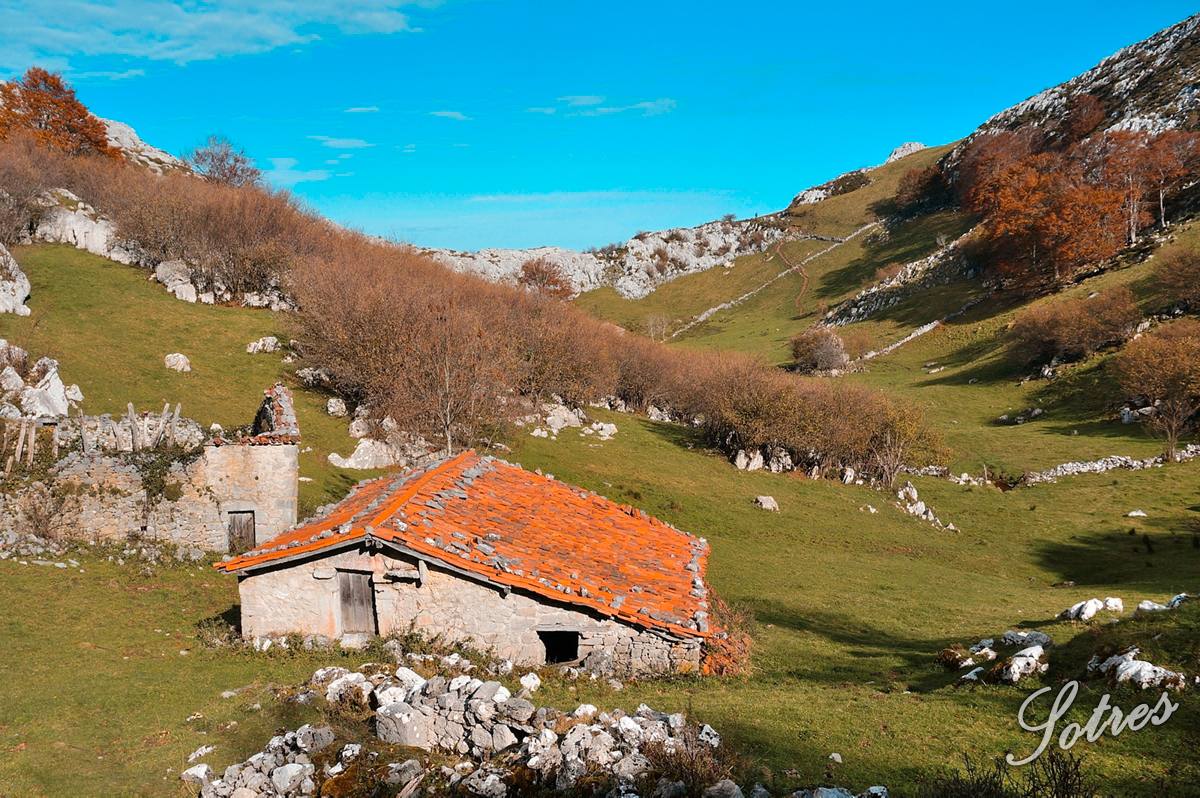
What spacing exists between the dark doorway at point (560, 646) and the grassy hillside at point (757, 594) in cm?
230

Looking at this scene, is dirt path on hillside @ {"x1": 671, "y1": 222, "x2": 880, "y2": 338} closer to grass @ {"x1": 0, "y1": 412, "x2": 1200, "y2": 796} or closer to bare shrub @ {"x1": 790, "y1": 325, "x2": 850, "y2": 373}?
bare shrub @ {"x1": 790, "y1": 325, "x2": 850, "y2": 373}

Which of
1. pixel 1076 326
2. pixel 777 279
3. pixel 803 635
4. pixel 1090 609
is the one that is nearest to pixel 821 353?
pixel 1076 326

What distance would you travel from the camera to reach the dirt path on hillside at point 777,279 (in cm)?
11044

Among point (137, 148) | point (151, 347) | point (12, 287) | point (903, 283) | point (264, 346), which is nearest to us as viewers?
point (12, 287)

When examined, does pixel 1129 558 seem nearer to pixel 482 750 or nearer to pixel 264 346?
pixel 482 750

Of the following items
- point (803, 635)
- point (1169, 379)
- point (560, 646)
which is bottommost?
point (803, 635)

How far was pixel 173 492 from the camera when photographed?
2189 cm

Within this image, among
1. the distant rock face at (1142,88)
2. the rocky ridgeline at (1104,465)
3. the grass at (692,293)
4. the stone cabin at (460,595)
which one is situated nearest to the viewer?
the stone cabin at (460,595)

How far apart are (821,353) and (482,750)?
222 ft

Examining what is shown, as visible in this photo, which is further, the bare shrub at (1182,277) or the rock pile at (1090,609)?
the bare shrub at (1182,277)

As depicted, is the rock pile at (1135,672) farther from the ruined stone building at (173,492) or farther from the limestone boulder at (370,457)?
the limestone boulder at (370,457)

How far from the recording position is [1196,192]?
7094cm

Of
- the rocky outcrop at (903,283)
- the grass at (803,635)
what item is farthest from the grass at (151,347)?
the rocky outcrop at (903,283)

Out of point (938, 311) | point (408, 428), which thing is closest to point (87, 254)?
point (408, 428)
